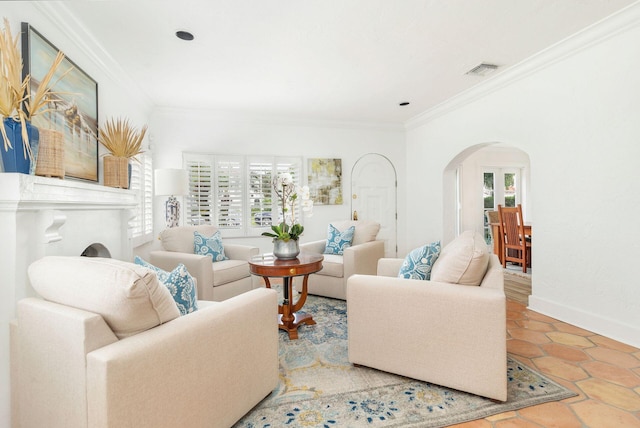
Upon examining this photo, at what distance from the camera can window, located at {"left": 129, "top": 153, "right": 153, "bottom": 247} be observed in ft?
12.8

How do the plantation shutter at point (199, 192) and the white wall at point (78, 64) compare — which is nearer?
the white wall at point (78, 64)

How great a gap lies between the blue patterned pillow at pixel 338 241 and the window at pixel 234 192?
44.5 inches

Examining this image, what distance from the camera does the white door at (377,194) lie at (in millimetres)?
5676

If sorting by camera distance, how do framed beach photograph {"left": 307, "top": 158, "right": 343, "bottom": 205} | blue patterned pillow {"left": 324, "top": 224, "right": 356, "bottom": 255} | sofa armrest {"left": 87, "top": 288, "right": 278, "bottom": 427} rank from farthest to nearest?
framed beach photograph {"left": 307, "top": 158, "right": 343, "bottom": 205}, blue patterned pillow {"left": 324, "top": 224, "right": 356, "bottom": 255}, sofa armrest {"left": 87, "top": 288, "right": 278, "bottom": 427}

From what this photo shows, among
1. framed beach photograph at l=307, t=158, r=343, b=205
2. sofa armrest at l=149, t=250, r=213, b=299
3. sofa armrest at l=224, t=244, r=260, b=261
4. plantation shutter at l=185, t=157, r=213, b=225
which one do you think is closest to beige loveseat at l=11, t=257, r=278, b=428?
sofa armrest at l=149, t=250, r=213, b=299

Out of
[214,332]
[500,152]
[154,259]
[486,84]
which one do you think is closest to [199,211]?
[154,259]

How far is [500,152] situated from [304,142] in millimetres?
4814

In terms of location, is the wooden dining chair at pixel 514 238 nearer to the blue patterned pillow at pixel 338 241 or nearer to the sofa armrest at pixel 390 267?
the blue patterned pillow at pixel 338 241

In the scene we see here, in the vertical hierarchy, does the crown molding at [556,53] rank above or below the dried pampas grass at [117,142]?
above

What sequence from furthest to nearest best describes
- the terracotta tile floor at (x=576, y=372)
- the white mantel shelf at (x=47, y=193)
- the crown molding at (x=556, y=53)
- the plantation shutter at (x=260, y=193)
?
the plantation shutter at (x=260, y=193) → the crown molding at (x=556, y=53) → the terracotta tile floor at (x=576, y=372) → the white mantel shelf at (x=47, y=193)

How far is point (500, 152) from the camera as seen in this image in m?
7.30

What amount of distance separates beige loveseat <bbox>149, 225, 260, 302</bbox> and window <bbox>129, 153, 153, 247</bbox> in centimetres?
57

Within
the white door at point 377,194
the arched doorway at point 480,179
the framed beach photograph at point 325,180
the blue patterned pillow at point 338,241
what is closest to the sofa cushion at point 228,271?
the blue patterned pillow at point 338,241

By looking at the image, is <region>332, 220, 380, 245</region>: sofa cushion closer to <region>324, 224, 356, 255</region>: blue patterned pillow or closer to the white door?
<region>324, 224, 356, 255</region>: blue patterned pillow
